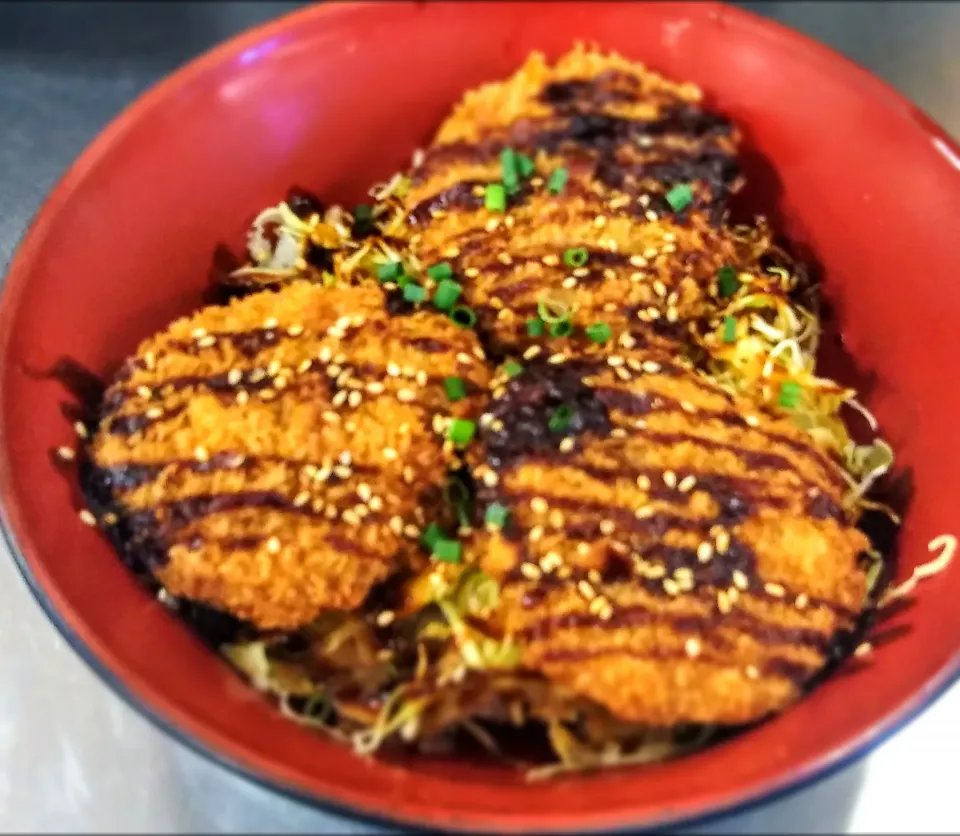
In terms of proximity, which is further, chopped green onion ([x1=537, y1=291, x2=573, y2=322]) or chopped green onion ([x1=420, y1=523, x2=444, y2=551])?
chopped green onion ([x1=537, y1=291, x2=573, y2=322])

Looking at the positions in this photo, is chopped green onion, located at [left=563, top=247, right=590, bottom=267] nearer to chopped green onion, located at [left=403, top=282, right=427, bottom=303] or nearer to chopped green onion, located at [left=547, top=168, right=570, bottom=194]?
chopped green onion, located at [left=547, top=168, right=570, bottom=194]

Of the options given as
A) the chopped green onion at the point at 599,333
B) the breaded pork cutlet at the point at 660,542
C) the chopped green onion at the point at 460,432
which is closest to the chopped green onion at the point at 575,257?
the chopped green onion at the point at 599,333

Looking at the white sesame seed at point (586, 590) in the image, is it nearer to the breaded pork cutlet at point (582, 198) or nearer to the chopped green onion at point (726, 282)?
the breaded pork cutlet at point (582, 198)

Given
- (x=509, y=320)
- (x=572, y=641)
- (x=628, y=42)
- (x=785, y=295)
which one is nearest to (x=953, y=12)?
(x=628, y=42)

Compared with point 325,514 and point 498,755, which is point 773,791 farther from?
point 325,514

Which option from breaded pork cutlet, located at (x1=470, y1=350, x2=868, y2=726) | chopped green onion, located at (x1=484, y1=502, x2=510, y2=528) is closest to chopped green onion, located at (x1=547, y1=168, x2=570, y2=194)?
breaded pork cutlet, located at (x1=470, y1=350, x2=868, y2=726)

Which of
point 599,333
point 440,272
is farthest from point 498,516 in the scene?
point 440,272

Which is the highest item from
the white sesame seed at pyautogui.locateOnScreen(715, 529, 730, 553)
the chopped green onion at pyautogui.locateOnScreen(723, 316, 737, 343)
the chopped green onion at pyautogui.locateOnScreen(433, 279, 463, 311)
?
the chopped green onion at pyautogui.locateOnScreen(723, 316, 737, 343)
